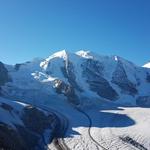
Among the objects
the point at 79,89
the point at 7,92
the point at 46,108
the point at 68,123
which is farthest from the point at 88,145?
the point at 79,89

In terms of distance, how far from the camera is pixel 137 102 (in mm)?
195625

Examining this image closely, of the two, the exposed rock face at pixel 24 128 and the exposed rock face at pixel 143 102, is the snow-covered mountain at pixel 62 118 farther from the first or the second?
the exposed rock face at pixel 143 102

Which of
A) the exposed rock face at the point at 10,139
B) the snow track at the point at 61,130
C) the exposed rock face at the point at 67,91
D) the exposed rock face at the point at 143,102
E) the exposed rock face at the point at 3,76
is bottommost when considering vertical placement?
the exposed rock face at the point at 143,102

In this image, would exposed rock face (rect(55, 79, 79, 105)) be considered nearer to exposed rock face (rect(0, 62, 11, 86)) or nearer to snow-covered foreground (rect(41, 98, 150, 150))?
snow-covered foreground (rect(41, 98, 150, 150))

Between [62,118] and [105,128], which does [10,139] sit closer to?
[105,128]

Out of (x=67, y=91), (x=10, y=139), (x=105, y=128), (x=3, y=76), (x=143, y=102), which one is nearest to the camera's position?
(x=10, y=139)

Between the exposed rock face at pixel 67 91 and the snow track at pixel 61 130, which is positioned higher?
the snow track at pixel 61 130

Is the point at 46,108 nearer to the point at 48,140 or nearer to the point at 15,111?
the point at 15,111

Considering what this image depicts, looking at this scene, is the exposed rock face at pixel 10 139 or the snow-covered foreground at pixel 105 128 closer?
the exposed rock face at pixel 10 139

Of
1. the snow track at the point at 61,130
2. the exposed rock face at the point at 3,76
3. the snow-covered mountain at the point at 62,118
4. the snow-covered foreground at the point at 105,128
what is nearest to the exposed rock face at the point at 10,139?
the snow-covered mountain at the point at 62,118

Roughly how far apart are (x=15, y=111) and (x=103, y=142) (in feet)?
93.1

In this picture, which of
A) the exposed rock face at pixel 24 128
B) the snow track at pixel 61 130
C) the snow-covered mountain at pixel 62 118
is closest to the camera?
the exposed rock face at pixel 24 128

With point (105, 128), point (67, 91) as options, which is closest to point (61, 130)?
point (105, 128)

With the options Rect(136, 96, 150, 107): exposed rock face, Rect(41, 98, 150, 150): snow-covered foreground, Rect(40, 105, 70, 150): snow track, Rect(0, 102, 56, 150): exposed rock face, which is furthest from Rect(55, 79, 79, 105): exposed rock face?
Rect(0, 102, 56, 150): exposed rock face
